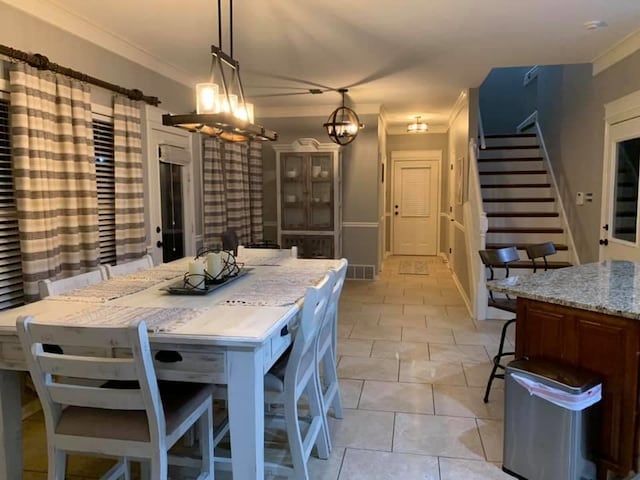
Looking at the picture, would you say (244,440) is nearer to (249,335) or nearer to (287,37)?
(249,335)

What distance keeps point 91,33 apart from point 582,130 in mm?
4746

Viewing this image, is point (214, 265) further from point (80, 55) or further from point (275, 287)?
point (80, 55)

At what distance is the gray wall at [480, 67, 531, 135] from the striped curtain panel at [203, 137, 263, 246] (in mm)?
4348

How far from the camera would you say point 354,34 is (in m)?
3.67

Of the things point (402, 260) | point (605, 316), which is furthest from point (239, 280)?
point (402, 260)

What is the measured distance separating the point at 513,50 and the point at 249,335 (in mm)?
3739

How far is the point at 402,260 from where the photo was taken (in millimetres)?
9000

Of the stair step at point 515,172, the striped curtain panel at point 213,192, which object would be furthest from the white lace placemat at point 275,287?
the stair step at point 515,172

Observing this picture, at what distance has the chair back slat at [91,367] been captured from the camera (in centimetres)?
153

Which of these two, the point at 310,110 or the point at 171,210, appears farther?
the point at 310,110

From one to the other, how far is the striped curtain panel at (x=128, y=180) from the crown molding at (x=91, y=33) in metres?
0.43

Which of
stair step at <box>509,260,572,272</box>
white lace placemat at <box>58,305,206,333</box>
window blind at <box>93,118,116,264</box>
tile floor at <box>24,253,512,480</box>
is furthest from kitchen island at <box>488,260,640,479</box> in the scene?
window blind at <box>93,118,116,264</box>

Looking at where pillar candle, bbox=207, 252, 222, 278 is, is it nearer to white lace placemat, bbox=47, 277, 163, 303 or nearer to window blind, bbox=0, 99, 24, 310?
white lace placemat, bbox=47, 277, 163, 303

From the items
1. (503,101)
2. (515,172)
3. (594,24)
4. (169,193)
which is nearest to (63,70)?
(169,193)
